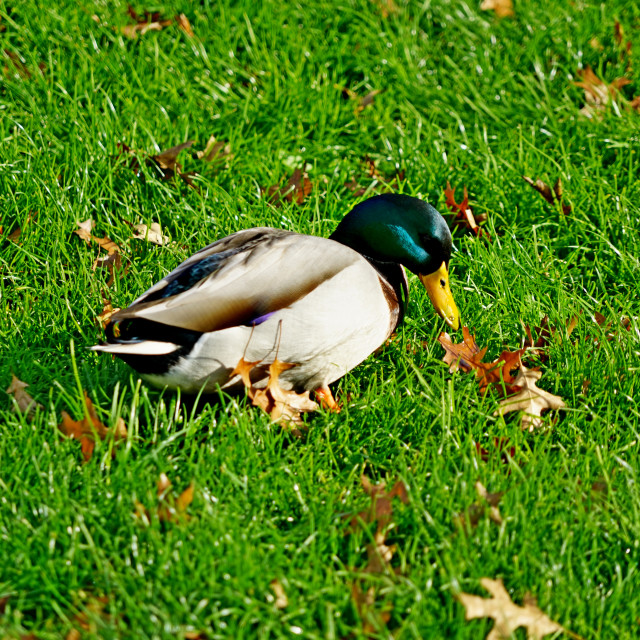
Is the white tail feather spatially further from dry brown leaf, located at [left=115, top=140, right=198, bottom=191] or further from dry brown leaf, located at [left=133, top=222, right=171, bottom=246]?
dry brown leaf, located at [left=115, top=140, right=198, bottom=191]

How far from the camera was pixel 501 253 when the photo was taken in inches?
168

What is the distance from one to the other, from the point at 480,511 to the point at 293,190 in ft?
7.92

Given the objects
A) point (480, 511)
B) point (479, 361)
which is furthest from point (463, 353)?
point (480, 511)

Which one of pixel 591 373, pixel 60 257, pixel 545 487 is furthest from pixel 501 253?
pixel 60 257

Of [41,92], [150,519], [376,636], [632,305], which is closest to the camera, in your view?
[376,636]

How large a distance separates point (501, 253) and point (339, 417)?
146cm

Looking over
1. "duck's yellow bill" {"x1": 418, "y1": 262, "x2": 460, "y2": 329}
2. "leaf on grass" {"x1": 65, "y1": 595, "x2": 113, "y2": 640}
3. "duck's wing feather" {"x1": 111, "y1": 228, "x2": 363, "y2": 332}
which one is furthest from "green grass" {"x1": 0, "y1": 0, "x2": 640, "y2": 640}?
"duck's wing feather" {"x1": 111, "y1": 228, "x2": 363, "y2": 332}

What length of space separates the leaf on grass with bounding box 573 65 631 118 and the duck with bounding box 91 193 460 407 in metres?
2.29

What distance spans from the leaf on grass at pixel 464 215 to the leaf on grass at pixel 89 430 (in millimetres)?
2292

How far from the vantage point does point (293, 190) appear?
4629 millimetres

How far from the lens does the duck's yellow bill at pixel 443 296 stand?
3.70 meters

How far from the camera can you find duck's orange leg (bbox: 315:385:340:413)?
332 cm

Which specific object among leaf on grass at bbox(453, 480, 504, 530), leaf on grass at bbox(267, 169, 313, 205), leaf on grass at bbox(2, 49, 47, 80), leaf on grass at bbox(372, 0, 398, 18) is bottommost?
leaf on grass at bbox(453, 480, 504, 530)

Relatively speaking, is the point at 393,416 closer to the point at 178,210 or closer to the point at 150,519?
the point at 150,519
